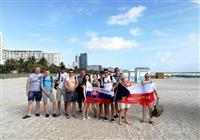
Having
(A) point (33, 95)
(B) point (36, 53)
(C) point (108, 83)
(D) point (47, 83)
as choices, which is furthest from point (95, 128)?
(B) point (36, 53)

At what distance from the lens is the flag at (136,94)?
300 inches

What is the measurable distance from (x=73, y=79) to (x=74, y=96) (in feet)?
1.96

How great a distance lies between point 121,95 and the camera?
761 cm

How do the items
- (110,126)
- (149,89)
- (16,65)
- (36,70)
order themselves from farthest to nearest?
(16,65), (36,70), (149,89), (110,126)

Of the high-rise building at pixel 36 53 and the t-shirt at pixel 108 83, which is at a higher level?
the high-rise building at pixel 36 53

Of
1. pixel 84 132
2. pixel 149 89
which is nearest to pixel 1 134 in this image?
pixel 84 132

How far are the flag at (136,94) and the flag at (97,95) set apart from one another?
0.45 m

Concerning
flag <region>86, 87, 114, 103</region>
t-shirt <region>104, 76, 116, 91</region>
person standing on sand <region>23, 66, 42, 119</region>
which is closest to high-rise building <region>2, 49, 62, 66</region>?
person standing on sand <region>23, 66, 42, 119</region>

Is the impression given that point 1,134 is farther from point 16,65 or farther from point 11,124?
point 16,65

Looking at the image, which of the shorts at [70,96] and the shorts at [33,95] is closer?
the shorts at [70,96]

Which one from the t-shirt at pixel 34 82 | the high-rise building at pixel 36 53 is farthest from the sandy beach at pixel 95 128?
the high-rise building at pixel 36 53

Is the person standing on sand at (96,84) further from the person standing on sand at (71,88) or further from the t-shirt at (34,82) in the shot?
the t-shirt at (34,82)

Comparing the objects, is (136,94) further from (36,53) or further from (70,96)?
(36,53)

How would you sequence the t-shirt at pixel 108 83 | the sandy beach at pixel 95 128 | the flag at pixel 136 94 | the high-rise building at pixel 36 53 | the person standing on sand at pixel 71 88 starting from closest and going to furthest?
the sandy beach at pixel 95 128, the flag at pixel 136 94, the t-shirt at pixel 108 83, the person standing on sand at pixel 71 88, the high-rise building at pixel 36 53
